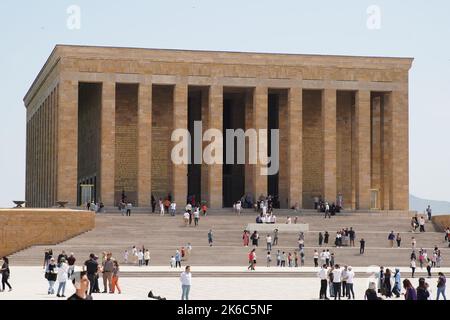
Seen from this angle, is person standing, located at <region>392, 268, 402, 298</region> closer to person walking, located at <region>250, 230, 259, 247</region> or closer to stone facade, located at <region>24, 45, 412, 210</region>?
person walking, located at <region>250, 230, 259, 247</region>

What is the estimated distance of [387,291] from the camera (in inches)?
1089

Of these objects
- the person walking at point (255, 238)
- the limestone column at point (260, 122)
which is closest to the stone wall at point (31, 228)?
the person walking at point (255, 238)

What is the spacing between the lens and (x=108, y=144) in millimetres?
63594

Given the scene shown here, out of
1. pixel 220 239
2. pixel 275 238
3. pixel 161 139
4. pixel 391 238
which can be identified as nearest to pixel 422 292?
pixel 275 238

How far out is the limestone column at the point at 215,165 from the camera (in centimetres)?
6488

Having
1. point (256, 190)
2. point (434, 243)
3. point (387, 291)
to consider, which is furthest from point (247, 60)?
point (387, 291)

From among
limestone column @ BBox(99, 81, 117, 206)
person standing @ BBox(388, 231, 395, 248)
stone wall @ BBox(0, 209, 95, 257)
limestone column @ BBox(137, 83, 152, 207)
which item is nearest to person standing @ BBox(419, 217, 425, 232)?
person standing @ BBox(388, 231, 395, 248)

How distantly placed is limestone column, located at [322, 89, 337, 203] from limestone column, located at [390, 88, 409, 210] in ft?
13.6

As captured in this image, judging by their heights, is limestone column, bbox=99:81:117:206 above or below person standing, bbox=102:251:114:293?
above

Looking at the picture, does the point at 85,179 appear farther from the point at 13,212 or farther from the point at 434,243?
the point at 434,243

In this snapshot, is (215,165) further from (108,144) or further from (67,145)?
(67,145)

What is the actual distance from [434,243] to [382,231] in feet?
14.2

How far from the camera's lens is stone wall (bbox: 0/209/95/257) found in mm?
50312

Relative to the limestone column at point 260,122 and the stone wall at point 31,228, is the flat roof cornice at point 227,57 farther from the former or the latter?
the stone wall at point 31,228
